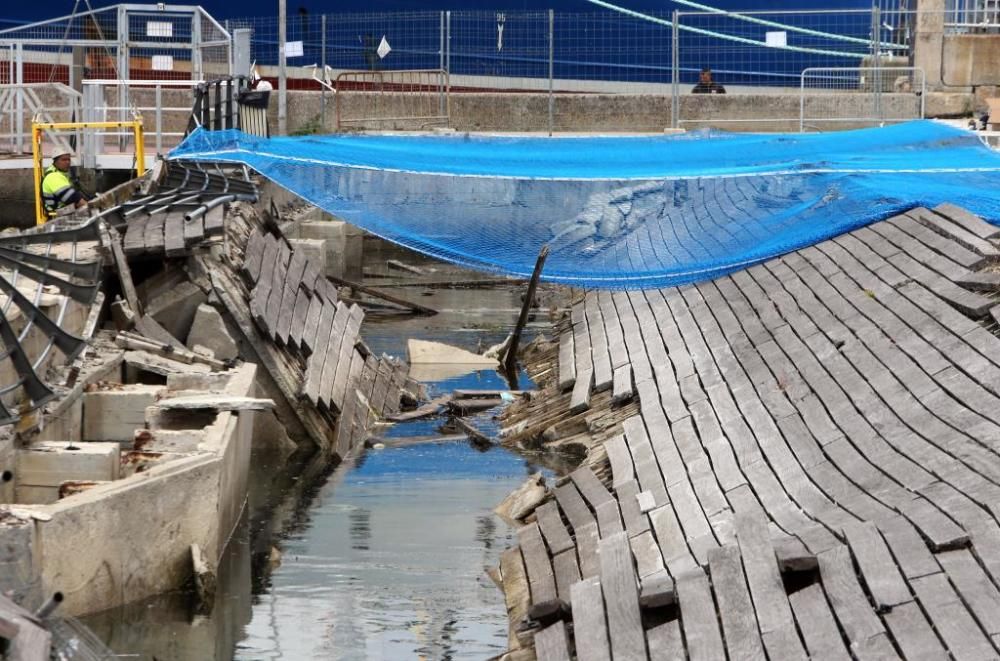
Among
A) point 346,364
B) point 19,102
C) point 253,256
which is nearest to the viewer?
point 253,256

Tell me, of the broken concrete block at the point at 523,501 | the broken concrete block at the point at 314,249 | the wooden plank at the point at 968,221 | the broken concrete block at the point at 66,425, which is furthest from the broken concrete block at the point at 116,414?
the broken concrete block at the point at 314,249

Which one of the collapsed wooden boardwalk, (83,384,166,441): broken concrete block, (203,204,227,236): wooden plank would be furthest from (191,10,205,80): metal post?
(83,384,166,441): broken concrete block

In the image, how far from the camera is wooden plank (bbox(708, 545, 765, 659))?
848cm

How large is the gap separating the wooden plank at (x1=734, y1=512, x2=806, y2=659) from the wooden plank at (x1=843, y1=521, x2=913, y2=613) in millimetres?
419

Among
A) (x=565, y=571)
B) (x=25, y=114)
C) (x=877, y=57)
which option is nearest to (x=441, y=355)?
(x=565, y=571)

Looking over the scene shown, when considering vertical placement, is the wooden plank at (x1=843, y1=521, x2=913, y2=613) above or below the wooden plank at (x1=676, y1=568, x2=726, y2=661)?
above

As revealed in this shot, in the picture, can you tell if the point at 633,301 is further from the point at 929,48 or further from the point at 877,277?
the point at 929,48

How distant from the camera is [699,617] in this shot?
29.5ft

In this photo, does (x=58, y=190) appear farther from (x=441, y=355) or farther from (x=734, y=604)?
(x=734, y=604)

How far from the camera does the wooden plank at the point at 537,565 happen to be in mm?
11688

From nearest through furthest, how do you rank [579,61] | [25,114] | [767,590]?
[767,590]
[25,114]
[579,61]

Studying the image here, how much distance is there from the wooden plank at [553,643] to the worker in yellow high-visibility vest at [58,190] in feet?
41.7

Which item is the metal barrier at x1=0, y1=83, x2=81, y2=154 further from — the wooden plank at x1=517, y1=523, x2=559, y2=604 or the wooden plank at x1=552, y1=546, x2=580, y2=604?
the wooden plank at x1=552, y1=546, x2=580, y2=604

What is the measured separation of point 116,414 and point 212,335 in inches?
123
